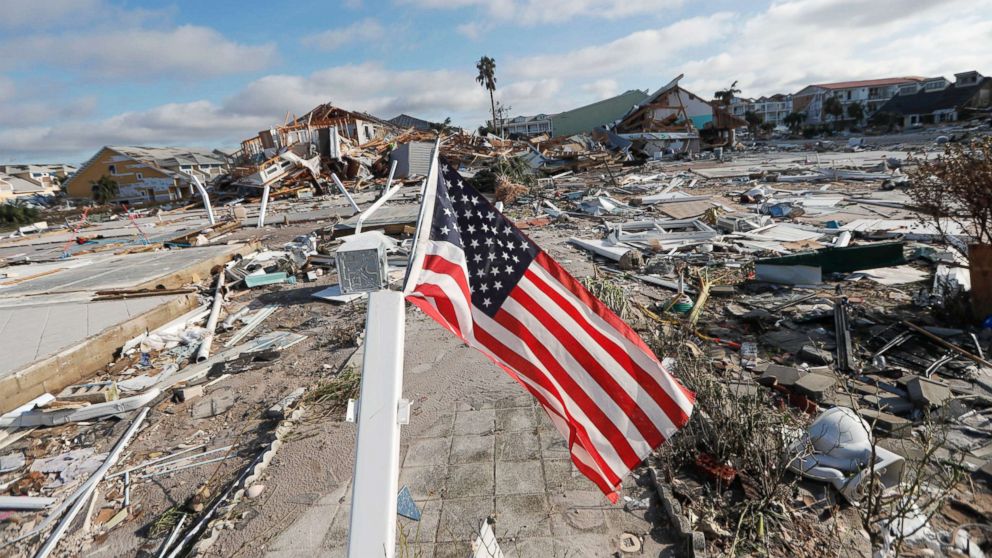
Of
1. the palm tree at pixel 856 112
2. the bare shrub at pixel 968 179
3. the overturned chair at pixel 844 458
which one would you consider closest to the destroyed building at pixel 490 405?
the overturned chair at pixel 844 458

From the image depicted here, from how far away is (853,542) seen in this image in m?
3.22

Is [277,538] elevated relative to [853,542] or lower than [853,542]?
elevated

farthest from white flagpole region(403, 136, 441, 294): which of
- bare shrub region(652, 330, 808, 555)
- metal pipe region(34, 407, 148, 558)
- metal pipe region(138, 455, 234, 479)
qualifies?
metal pipe region(34, 407, 148, 558)

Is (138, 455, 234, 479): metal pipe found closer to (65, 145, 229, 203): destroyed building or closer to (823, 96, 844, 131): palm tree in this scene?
(65, 145, 229, 203): destroyed building

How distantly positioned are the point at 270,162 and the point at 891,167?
32058mm

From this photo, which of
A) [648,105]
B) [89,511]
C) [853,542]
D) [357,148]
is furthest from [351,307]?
[648,105]

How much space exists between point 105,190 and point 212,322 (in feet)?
148

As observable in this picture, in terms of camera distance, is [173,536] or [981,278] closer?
[173,536]

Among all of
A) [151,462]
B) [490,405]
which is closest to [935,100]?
[490,405]

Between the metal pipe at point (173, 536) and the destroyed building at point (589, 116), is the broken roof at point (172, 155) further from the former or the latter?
the metal pipe at point (173, 536)

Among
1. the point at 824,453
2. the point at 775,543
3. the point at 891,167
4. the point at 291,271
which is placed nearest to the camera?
the point at 775,543

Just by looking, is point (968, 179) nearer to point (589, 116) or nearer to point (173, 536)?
point (173, 536)

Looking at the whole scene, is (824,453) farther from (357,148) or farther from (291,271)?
(357,148)

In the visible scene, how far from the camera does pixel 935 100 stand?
186 feet
